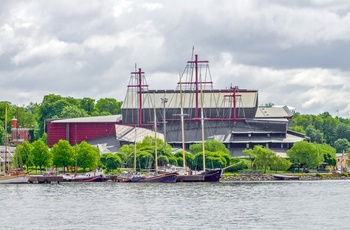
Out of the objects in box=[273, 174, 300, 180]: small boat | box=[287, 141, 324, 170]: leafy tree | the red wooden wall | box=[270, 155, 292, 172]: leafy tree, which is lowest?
box=[273, 174, 300, 180]: small boat

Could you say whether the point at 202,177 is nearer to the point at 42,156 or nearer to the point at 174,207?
the point at 42,156

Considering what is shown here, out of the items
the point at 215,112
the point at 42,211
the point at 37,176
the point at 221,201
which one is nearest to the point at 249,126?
the point at 215,112

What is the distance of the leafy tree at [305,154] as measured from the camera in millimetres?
173125

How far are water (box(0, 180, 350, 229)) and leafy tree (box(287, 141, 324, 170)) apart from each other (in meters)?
47.2

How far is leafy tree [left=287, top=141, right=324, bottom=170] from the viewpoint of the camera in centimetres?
17312

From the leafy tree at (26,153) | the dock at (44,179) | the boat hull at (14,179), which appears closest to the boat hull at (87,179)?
the dock at (44,179)

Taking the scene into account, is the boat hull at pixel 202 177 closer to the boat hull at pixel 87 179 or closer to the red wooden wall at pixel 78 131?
the boat hull at pixel 87 179

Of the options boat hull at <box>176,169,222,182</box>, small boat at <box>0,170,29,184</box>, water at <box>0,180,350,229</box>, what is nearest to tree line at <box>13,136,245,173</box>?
small boat at <box>0,170,29,184</box>

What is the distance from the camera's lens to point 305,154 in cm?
17325

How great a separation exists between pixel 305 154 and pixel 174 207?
83993mm

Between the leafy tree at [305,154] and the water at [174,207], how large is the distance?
47204 mm

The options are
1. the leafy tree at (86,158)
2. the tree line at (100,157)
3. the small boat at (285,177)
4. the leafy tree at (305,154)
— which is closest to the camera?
the tree line at (100,157)

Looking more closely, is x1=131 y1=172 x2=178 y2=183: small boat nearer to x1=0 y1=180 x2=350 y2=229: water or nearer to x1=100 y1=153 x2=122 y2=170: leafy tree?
x1=0 y1=180 x2=350 y2=229: water

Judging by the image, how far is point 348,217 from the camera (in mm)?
81500
